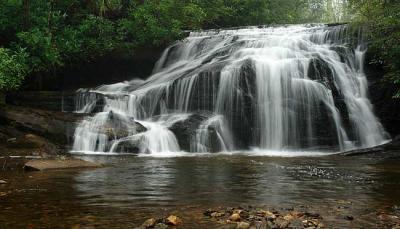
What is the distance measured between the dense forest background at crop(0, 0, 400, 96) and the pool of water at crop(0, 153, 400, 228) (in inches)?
329

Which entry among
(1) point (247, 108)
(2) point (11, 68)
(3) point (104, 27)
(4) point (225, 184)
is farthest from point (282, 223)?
(3) point (104, 27)

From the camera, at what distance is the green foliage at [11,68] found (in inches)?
637

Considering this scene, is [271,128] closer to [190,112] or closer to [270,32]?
[190,112]

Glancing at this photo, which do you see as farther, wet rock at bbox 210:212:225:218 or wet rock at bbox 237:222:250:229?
wet rock at bbox 210:212:225:218

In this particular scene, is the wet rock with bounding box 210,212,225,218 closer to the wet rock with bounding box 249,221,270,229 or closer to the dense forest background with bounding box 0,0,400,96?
the wet rock with bounding box 249,221,270,229

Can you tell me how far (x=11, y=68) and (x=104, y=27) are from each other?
8.74m

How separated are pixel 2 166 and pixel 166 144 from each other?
269 inches

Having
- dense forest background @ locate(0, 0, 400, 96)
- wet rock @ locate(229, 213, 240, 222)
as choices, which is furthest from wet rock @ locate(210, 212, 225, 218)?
dense forest background @ locate(0, 0, 400, 96)

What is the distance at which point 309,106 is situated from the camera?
18.4m

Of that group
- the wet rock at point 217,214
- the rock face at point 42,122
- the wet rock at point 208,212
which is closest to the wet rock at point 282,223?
the wet rock at point 217,214

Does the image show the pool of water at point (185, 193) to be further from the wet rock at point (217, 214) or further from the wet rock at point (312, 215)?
the wet rock at point (217, 214)

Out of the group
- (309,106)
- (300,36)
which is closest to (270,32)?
(300,36)

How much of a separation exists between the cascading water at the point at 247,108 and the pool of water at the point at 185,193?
5.86 metres

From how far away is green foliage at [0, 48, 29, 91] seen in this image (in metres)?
16.2
